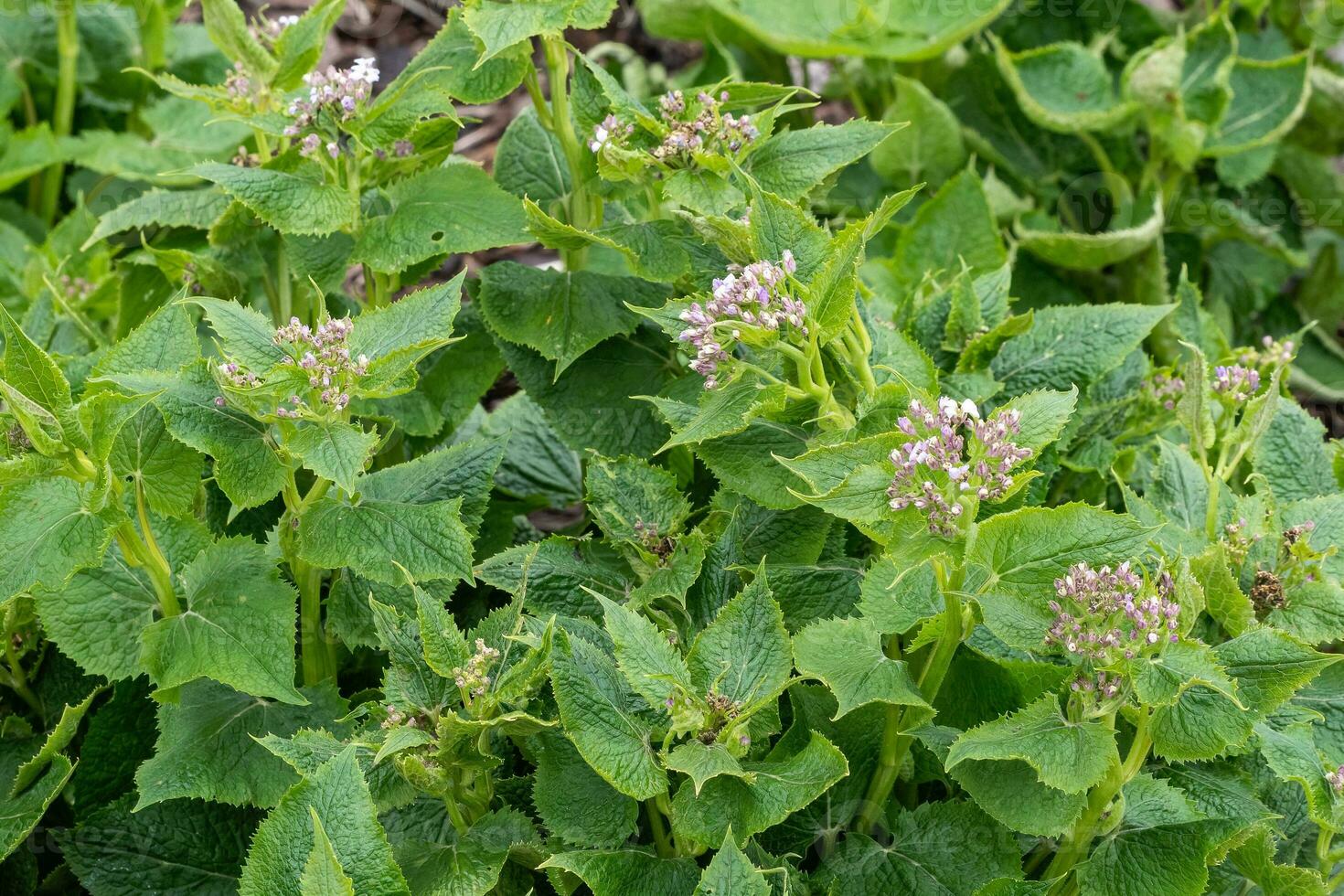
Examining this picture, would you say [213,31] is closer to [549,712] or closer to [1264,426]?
[549,712]

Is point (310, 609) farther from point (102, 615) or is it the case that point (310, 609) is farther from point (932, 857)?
point (932, 857)

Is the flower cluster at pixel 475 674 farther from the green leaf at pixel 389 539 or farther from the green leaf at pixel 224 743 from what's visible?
the green leaf at pixel 224 743

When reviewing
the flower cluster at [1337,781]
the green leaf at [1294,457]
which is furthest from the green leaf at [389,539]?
the green leaf at [1294,457]

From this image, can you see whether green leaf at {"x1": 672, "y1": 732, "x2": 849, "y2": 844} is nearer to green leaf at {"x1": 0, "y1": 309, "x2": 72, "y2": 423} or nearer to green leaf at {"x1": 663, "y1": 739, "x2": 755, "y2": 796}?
green leaf at {"x1": 663, "y1": 739, "x2": 755, "y2": 796}

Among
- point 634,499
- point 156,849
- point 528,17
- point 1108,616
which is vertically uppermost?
point 528,17

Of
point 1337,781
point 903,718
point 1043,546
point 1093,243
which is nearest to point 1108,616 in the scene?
point 1043,546

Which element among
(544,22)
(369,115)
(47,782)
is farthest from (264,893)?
(544,22)
